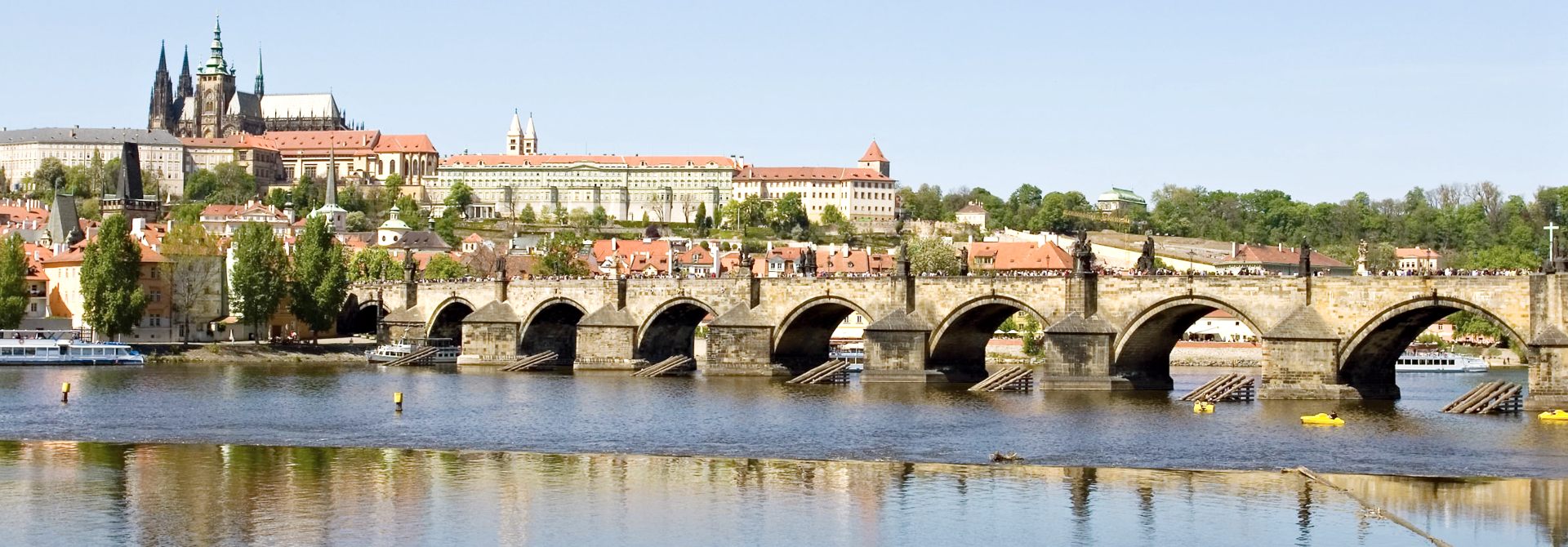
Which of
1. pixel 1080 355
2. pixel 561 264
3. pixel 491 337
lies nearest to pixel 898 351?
pixel 1080 355

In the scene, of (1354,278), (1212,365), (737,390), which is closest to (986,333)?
(737,390)

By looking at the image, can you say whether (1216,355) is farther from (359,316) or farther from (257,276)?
(257,276)

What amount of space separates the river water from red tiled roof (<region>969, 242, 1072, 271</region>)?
83.5 m

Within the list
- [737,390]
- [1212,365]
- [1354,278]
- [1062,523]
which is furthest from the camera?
[1212,365]

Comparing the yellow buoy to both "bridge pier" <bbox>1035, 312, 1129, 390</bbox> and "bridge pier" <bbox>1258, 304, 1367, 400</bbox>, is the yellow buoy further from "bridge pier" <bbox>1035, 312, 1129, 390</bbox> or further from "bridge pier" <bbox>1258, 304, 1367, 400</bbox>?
"bridge pier" <bbox>1035, 312, 1129, 390</bbox>

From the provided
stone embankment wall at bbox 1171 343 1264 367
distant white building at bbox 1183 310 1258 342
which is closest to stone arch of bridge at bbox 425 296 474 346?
stone embankment wall at bbox 1171 343 1264 367

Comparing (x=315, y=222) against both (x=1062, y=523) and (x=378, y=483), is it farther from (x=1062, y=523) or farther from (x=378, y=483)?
(x=1062, y=523)

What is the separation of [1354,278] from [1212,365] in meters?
35.2

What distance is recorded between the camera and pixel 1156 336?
67.8 metres

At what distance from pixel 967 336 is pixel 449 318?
32426 millimetres

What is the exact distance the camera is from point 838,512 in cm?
3709

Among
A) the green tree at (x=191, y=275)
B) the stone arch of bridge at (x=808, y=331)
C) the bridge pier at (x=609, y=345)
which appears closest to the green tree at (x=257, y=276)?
the green tree at (x=191, y=275)

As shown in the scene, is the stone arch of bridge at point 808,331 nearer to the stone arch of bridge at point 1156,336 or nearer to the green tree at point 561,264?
the stone arch of bridge at point 1156,336

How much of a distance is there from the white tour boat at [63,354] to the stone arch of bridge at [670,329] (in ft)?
71.5
